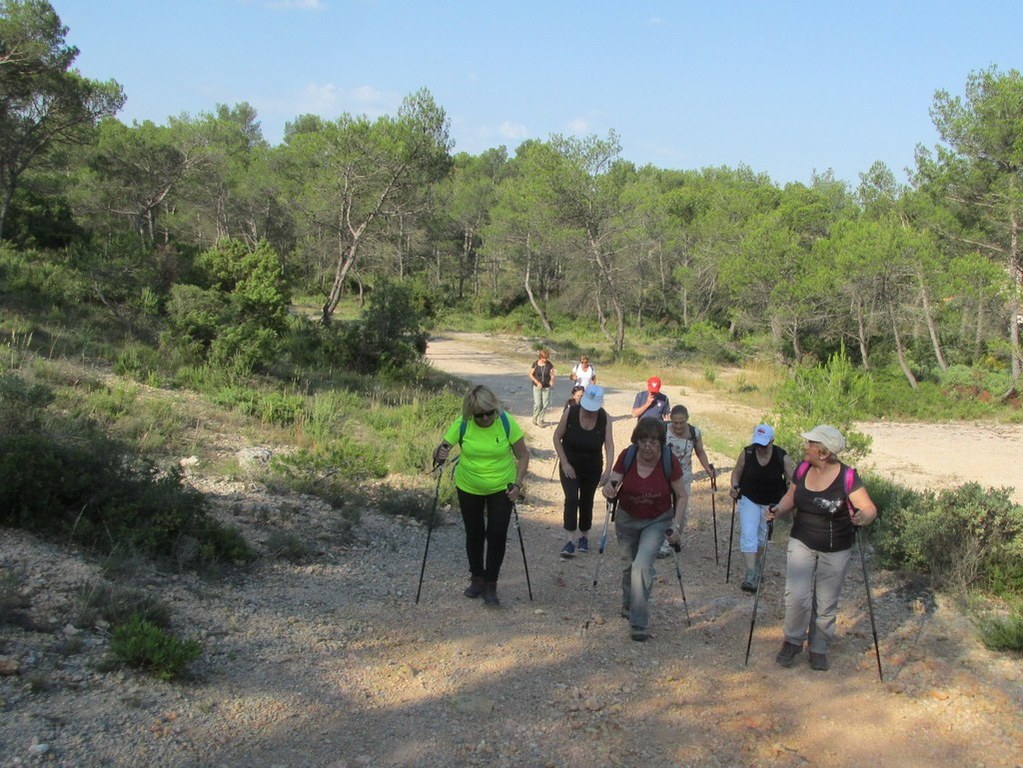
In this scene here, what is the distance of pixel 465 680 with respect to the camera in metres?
4.66

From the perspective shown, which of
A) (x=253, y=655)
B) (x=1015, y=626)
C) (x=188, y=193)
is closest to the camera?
(x=253, y=655)

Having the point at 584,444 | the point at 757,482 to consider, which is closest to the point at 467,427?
the point at 584,444

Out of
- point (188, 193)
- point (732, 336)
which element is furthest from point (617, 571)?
point (188, 193)

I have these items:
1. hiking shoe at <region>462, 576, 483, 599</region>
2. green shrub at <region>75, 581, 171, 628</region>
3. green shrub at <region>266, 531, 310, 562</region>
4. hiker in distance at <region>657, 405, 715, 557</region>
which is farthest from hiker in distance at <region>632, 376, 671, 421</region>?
green shrub at <region>75, 581, 171, 628</region>

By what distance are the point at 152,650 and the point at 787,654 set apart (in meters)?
3.94

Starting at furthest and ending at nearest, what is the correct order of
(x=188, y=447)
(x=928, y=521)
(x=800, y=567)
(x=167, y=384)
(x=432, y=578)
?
(x=167, y=384) < (x=188, y=447) < (x=928, y=521) < (x=432, y=578) < (x=800, y=567)

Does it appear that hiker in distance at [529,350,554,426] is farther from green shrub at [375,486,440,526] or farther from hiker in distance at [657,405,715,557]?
hiker in distance at [657,405,715,557]

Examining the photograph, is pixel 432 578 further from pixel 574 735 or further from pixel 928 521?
pixel 928 521

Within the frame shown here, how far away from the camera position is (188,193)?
40406 mm

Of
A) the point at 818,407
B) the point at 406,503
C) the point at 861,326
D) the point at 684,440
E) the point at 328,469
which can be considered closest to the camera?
the point at 684,440

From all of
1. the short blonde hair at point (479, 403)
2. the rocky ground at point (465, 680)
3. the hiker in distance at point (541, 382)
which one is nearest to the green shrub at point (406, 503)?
the rocky ground at point (465, 680)

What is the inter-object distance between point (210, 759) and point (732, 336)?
39.7 meters

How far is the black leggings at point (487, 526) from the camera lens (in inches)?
226

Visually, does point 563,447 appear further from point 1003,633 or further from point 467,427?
point 1003,633
